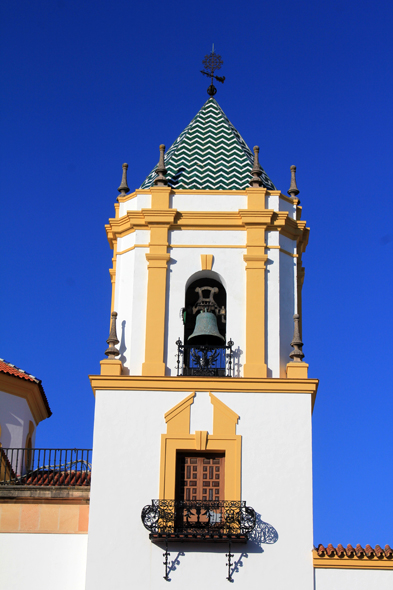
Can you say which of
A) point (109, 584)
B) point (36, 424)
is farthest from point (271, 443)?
point (36, 424)

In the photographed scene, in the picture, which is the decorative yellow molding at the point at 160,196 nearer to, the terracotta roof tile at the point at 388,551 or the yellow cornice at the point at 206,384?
the yellow cornice at the point at 206,384

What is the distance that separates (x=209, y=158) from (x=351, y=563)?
8.74 m

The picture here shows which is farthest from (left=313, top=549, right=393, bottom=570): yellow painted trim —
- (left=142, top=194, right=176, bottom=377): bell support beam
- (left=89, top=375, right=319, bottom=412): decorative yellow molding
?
(left=142, top=194, right=176, bottom=377): bell support beam

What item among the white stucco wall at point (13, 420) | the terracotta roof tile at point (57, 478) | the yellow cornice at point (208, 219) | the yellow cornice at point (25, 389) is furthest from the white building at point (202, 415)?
the yellow cornice at point (25, 389)

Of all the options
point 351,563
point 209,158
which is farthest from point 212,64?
point 351,563

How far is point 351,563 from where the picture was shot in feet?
56.1

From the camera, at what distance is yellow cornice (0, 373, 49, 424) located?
73.6ft

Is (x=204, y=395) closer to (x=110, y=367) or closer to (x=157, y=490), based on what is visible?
(x=110, y=367)

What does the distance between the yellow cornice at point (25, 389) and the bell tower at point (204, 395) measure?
13.3 ft

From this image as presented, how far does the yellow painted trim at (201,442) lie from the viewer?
688 inches

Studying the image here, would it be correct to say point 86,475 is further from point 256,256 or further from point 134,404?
point 256,256

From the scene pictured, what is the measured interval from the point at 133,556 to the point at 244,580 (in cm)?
186

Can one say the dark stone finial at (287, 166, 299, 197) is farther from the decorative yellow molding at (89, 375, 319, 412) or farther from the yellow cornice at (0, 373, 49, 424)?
the yellow cornice at (0, 373, 49, 424)

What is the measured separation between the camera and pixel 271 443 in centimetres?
1783
